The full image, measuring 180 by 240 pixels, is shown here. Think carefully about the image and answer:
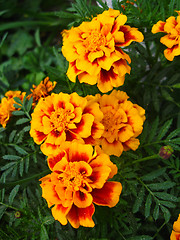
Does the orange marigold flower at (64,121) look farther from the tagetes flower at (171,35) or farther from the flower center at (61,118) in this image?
the tagetes flower at (171,35)

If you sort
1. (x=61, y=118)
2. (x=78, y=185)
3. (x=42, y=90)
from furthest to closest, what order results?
(x=42, y=90)
(x=61, y=118)
(x=78, y=185)

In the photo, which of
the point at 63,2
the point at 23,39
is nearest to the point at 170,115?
the point at 23,39

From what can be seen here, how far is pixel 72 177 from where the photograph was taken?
0.91 m

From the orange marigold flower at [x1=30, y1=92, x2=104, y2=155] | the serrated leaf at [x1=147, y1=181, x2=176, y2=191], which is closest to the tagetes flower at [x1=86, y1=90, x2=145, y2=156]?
the orange marigold flower at [x1=30, y1=92, x2=104, y2=155]

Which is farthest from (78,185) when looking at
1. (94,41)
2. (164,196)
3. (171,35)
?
(171,35)

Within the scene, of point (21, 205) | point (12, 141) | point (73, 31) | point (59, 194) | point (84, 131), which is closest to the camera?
point (59, 194)

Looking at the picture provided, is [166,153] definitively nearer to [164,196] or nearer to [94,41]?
[164,196]

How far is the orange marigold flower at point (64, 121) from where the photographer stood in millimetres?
1005

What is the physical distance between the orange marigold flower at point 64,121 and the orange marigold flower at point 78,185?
0.08m

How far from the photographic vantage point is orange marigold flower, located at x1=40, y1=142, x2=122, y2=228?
0.87 m

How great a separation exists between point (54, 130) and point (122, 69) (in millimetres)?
305

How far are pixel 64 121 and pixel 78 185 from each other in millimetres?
240

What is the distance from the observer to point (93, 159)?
933mm

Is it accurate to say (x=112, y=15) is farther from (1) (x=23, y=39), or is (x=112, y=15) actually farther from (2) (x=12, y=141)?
(1) (x=23, y=39)
